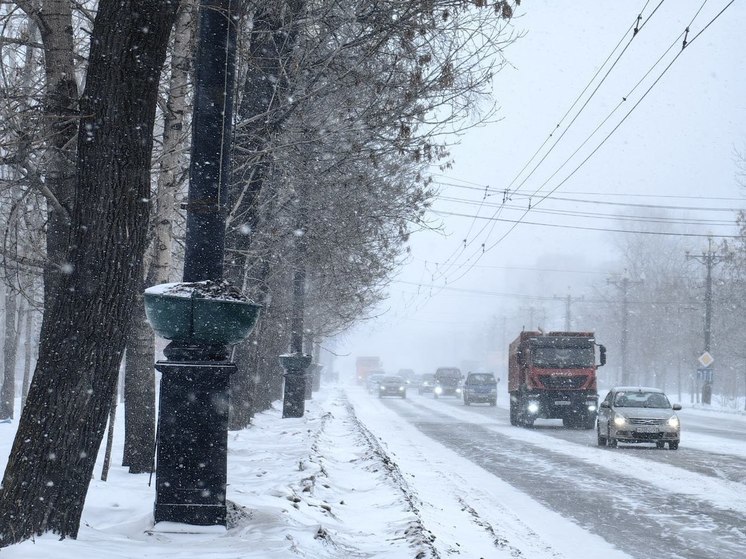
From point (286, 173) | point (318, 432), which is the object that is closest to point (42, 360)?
point (286, 173)

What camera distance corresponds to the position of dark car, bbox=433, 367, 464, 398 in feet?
227

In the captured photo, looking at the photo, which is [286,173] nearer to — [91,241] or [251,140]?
[251,140]

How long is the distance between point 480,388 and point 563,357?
69.9 feet

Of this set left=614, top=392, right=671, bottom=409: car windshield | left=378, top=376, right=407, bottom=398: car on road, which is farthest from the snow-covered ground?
left=378, top=376, right=407, bottom=398: car on road

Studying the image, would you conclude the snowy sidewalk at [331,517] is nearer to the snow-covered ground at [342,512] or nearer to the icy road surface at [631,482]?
the snow-covered ground at [342,512]

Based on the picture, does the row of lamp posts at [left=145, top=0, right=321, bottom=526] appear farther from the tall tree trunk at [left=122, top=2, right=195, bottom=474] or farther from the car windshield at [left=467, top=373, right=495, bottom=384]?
the car windshield at [left=467, top=373, right=495, bottom=384]

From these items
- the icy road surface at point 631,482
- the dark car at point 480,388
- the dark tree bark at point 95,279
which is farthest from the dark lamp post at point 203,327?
the dark car at point 480,388

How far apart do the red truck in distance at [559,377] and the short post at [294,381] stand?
7616 millimetres

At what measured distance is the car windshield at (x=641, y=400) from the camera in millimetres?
22891

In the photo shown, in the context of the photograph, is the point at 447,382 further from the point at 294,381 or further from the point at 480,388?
the point at 294,381

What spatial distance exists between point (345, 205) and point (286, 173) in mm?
2051

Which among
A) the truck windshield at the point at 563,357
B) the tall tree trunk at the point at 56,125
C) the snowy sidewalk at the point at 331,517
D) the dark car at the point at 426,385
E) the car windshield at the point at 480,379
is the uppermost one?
the tall tree trunk at the point at 56,125

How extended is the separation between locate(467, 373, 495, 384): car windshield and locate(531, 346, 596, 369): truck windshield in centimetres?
2123

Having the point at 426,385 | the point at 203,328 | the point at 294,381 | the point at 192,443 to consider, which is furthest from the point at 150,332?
the point at 426,385
